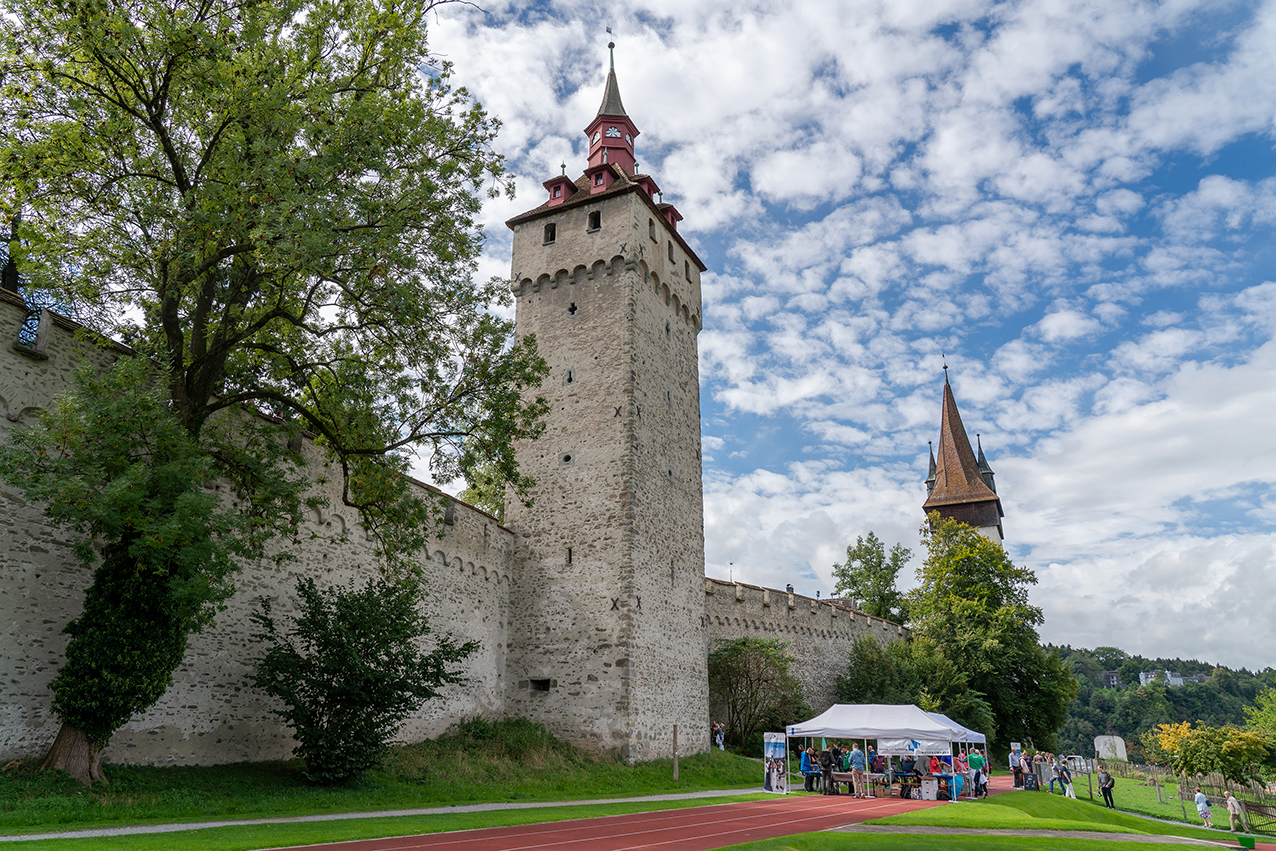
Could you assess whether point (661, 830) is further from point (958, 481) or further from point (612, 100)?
point (958, 481)

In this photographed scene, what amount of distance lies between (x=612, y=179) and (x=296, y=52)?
13.4m

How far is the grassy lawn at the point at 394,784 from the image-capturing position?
Answer: 356 inches

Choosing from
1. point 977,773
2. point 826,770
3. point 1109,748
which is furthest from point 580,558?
point 1109,748

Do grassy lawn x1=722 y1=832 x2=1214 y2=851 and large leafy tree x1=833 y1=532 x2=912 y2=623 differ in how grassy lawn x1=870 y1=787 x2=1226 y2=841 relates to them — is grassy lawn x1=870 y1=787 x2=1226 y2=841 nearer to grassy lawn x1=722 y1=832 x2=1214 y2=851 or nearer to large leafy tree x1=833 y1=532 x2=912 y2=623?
grassy lawn x1=722 y1=832 x2=1214 y2=851

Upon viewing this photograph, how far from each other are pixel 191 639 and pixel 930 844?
11.4 meters

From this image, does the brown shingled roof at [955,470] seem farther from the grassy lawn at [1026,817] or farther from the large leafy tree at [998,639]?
the grassy lawn at [1026,817]

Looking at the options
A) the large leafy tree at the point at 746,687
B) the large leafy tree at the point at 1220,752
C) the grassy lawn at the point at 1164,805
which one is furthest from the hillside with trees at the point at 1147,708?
the large leafy tree at the point at 746,687

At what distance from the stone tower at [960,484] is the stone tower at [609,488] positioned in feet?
119

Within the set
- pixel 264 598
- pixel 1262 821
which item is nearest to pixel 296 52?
pixel 264 598

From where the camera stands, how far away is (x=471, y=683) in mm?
18578

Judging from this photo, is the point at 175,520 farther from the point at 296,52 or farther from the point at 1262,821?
the point at 1262,821

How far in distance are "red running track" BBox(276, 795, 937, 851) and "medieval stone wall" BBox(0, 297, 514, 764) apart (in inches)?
219

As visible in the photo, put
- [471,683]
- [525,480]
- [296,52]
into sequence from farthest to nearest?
[471,683] → [525,480] → [296,52]

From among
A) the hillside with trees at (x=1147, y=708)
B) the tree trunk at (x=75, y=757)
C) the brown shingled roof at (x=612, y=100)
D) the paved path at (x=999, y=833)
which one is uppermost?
the brown shingled roof at (x=612, y=100)
